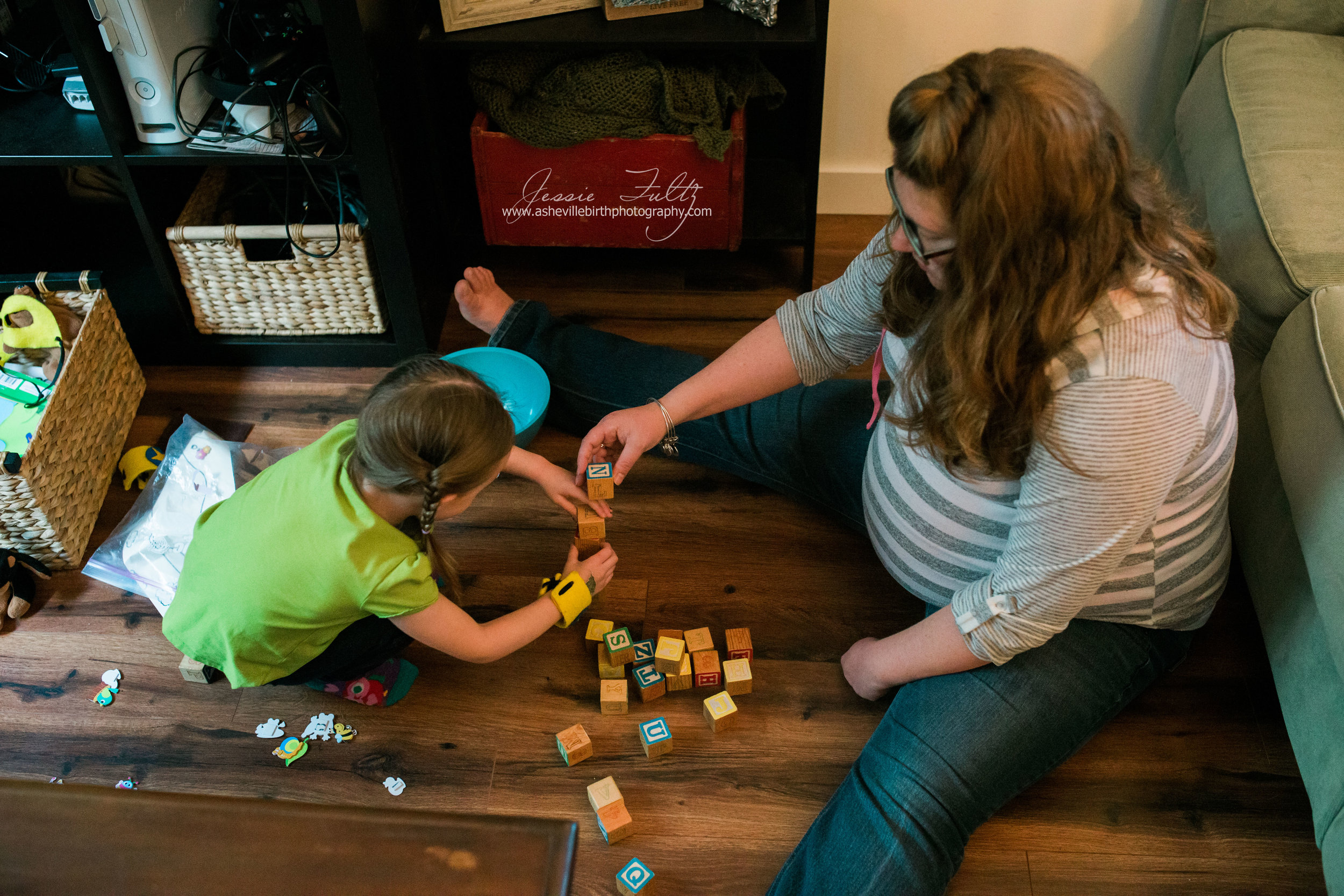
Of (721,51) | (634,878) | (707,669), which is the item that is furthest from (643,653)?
(721,51)

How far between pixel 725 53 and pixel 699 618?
A: 1.07 meters

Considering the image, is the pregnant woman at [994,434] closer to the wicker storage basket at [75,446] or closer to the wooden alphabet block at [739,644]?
the wooden alphabet block at [739,644]

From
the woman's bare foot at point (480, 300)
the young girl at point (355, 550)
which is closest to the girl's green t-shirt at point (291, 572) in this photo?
the young girl at point (355, 550)

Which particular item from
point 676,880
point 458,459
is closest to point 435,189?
point 458,459

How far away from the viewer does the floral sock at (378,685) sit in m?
1.52

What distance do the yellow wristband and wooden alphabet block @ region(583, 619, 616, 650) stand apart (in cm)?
6

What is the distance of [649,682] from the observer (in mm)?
1512

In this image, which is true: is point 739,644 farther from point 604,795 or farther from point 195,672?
point 195,672

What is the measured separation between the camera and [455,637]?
137cm

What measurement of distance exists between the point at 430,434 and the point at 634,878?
0.65 m

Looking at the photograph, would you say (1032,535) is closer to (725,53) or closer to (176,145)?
(725,53)

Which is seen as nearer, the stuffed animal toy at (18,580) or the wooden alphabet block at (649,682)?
the wooden alphabet block at (649,682)

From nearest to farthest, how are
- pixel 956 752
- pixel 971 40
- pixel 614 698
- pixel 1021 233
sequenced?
pixel 1021 233 → pixel 956 752 → pixel 614 698 → pixel 971 40

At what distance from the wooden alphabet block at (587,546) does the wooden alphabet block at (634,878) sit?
473 millimetres
